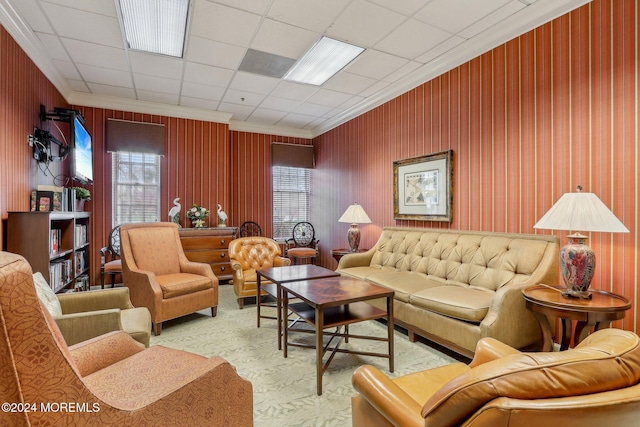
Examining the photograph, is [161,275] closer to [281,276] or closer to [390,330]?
[281,276]

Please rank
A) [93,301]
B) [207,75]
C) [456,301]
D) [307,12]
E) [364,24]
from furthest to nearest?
[207,75], [364,24], [307,12], [456,301], [93,301]

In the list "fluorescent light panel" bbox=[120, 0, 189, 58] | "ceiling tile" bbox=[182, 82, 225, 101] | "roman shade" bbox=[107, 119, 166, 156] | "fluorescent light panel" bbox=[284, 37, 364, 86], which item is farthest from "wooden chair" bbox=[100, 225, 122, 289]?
"fluorescent light panel" bbox=[284, 37, 364, 86]

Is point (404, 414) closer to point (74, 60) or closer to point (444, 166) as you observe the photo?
point (444, 166)

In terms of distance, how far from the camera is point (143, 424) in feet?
3.19

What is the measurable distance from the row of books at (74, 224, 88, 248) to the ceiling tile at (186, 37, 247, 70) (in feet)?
8.22

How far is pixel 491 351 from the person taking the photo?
1.36 meters

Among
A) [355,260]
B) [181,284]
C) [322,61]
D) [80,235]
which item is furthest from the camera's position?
[355,260]

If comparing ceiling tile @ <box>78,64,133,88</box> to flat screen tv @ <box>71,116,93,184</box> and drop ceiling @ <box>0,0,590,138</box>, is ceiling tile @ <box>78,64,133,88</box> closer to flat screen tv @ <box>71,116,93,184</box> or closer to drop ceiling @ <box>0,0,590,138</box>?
drop ceiling @ <box>0,0,590,138</box>

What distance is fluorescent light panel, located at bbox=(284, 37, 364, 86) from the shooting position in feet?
11.0

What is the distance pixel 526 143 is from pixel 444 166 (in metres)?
0.93

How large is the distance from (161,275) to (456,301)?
315 centimetres

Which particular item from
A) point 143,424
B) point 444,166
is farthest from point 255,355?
point 444,166

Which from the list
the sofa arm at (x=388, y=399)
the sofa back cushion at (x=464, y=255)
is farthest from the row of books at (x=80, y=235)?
the sofa arm at (x=388, y=399)

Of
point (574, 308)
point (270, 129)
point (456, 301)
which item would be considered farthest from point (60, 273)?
point (574, 308)
